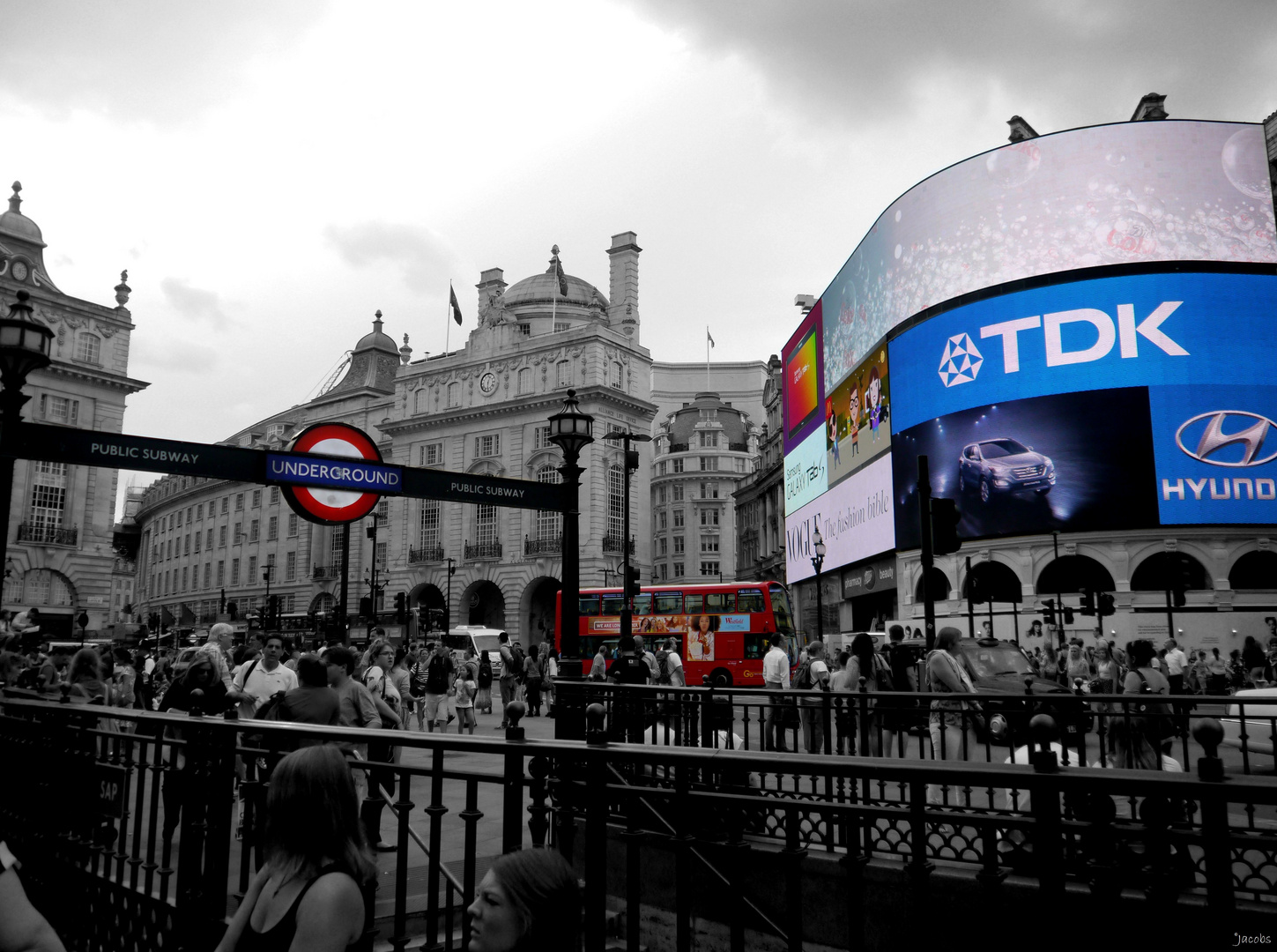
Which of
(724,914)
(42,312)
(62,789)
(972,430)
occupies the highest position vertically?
(42,312)

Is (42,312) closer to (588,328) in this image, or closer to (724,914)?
(588,328)

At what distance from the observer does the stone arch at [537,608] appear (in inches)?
2259

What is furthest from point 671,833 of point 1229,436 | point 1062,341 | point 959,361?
point 959,361

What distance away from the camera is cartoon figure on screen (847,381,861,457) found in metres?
47.2

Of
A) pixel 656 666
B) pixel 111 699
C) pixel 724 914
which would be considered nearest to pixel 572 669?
pixel 724 914

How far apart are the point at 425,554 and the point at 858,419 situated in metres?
30.9

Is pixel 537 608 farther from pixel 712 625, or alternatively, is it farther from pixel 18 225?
pixel 18 225

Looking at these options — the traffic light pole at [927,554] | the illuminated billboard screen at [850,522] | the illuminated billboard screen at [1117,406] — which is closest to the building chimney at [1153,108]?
the illuminated billboard screen at [1117,406]

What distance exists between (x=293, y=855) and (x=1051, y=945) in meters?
2.29

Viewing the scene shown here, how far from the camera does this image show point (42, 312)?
51219 mm

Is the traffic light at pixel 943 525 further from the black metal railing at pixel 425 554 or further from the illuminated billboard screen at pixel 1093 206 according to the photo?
the black metal railing at pixel 425 554

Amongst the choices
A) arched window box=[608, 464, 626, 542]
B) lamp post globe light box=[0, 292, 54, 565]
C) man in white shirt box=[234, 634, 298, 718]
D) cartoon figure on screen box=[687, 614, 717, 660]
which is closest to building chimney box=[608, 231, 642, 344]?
arched window box=[608, 464, 626, 542]

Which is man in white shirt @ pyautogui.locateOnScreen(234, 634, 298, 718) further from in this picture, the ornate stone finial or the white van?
the ornate stone finial

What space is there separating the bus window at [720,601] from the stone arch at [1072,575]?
15728 mm
